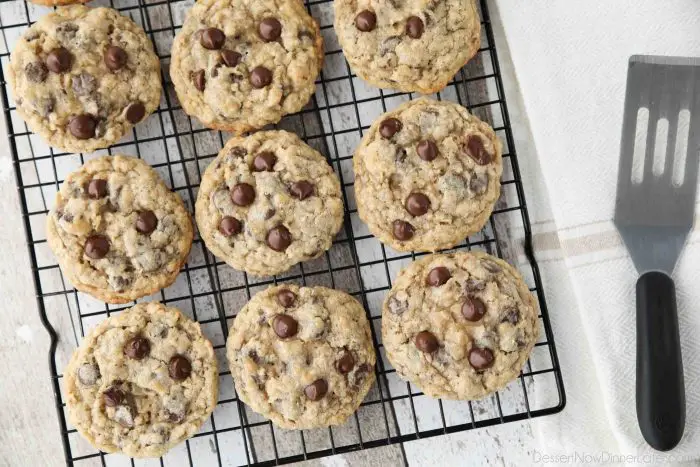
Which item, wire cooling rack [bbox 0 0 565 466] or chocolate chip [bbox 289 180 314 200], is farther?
wire cooling rack [bbox 0 0 565 466]

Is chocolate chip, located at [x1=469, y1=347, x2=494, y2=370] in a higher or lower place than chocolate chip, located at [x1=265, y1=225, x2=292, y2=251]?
lower

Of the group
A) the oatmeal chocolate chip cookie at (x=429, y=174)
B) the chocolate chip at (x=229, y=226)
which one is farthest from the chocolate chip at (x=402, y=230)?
the chocolate chip at (x=229, y=226)

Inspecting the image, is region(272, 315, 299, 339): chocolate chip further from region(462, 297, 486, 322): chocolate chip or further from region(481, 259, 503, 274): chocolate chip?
region(481, 259, 503, 274): chocolate chip

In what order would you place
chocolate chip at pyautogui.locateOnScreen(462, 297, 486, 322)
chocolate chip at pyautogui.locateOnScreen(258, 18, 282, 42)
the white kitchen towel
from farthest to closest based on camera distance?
the white kitchen towel < chocolate chip at pyautogui.locateOnScreen(258, 18, 282, 42) < chocolate chip at pyautogui.locateOnScreen(462, 297, 486, 322)

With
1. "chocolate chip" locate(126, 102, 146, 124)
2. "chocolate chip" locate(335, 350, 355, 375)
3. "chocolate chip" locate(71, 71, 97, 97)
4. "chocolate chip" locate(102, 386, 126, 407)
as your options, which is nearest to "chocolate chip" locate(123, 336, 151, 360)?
"chocolate chip" locate(102, 386, 126, 407)

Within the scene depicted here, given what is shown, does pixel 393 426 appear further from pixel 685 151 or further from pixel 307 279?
pixel 685 151
